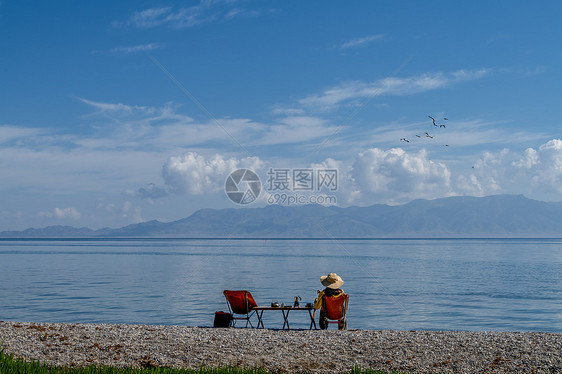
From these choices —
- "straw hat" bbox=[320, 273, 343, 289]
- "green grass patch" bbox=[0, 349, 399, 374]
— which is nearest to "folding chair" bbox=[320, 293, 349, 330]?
"straw hat" bbox=[320, 273, 343, 289]

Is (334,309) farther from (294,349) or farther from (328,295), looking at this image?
(294,349)

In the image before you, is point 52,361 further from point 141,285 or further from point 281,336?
point 141,285

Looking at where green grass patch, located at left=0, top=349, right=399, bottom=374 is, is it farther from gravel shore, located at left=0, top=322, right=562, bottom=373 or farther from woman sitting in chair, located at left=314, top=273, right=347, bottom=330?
woman sitting in chair, located at left=314, top=273, right=347, bottom=330

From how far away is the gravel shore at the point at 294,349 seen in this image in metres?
10.1

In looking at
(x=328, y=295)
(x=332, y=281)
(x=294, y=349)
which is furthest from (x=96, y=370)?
(x=332, y=281)

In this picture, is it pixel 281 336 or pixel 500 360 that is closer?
pixel 500 360

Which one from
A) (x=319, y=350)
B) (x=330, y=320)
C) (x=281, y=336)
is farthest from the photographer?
(x=330, y=320)

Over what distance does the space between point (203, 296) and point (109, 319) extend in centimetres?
849

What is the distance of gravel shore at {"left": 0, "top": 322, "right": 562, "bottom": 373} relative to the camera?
33.0ft

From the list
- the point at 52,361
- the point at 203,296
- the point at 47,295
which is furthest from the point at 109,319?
the point at 52,361

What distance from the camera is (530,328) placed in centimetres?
2106

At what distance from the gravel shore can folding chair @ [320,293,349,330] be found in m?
1.52

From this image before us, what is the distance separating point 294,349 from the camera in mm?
11109

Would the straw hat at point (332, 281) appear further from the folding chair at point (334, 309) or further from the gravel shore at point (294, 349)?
the gravel shore at point (294, 349)
